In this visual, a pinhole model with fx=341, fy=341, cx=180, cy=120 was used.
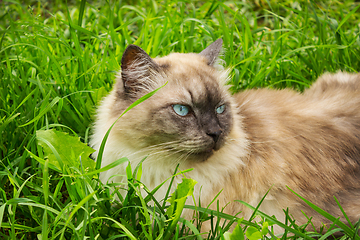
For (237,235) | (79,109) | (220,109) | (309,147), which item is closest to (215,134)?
(220,109)

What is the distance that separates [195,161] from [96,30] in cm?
257

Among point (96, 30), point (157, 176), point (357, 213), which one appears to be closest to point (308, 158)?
point (357, 213)

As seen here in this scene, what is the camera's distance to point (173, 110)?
2.04m

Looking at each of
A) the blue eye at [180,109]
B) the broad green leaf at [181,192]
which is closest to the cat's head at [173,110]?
the blue eye at [180,109]

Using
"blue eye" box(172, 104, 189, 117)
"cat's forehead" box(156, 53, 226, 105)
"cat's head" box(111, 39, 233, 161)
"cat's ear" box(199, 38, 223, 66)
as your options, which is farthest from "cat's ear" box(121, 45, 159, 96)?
"cat's ear" box(199, 38, 223, 66)

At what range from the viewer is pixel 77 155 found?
2002 millimetres

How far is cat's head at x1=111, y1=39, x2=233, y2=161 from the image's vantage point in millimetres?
2012

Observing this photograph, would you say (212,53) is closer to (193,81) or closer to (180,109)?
(193,81)

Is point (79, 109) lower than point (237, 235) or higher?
higher

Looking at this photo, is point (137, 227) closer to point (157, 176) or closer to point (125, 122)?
point (157, 176)

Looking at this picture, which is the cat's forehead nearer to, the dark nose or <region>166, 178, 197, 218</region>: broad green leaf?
the dark nose

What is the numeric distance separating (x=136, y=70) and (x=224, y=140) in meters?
0.71

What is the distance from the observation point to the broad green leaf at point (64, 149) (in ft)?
6.25

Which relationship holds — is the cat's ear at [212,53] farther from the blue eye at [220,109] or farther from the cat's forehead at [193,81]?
the blue eye at [220,109]
